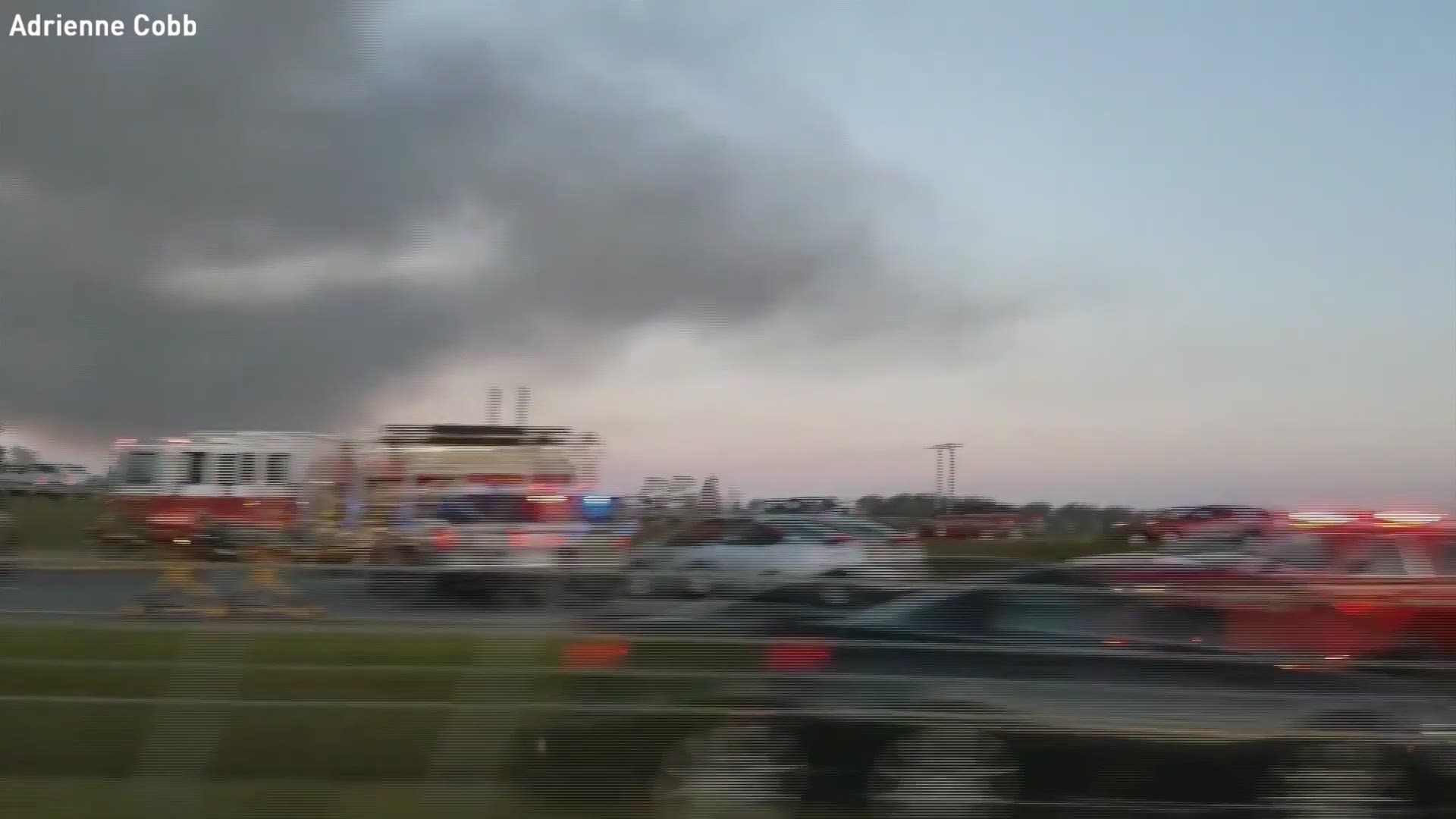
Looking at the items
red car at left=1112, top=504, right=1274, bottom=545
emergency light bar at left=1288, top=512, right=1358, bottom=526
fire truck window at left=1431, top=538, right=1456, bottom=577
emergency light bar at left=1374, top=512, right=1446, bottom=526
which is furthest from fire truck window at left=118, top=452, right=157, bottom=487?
fire truck window at left=1431, top=538, right=1456, bottom=577

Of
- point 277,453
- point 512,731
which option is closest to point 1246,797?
point 512,731

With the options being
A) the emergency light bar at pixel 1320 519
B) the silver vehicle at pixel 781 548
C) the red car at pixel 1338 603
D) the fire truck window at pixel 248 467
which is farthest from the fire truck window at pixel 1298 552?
the fire truck window at pixel 248 467

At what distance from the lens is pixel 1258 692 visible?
20.8ft

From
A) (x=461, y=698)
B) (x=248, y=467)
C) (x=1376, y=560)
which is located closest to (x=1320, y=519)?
(x=1376, y=560)

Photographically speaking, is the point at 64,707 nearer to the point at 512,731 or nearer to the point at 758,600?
the point at 512,731

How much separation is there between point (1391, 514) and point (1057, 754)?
13.1 feet

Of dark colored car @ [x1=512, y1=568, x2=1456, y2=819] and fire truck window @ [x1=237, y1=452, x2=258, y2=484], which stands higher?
fire truck window @ [x1=237, y1=452, x2=258, y2=484]

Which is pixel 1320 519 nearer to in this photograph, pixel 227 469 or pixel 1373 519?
pixel 1373 519

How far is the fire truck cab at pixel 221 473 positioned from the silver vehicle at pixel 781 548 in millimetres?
7292

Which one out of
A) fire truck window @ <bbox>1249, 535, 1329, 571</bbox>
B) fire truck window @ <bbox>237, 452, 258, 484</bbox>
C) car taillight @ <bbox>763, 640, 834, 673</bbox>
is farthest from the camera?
fire truck window @ <bbox>237, 452, 258, 484</bbox>

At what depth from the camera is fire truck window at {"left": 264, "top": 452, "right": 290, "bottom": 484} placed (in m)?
24.2

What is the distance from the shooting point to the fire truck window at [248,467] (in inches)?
958

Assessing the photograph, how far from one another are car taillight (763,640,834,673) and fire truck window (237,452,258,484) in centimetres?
1948

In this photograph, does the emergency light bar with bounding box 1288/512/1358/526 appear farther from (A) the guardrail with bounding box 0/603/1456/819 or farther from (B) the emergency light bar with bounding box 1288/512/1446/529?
(A) the guardrail with bounding box 0/603/1456/819
